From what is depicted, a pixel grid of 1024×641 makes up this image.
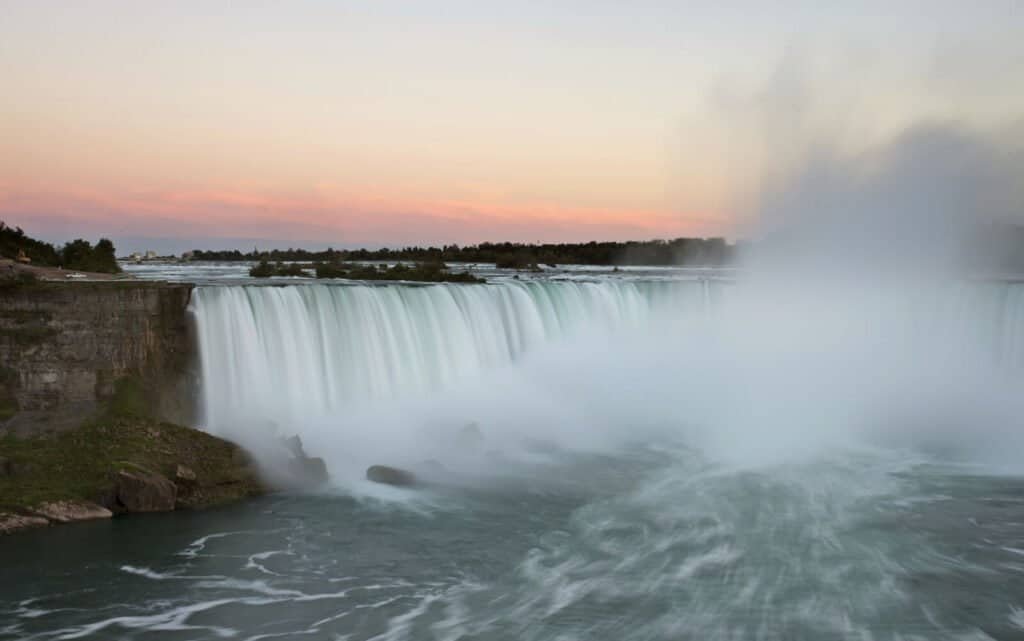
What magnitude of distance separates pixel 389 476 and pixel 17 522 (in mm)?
6067

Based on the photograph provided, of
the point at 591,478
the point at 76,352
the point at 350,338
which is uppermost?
the point at 76,352

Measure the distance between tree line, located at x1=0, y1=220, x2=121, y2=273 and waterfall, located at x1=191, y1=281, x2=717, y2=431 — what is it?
28.7ft

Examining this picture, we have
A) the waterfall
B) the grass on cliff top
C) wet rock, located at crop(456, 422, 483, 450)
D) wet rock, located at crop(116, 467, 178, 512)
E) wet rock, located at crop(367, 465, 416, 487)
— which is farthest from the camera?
wet rock, located at crop(456, 422, 483, 450)

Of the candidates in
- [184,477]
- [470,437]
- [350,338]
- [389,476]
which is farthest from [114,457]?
[470,437]

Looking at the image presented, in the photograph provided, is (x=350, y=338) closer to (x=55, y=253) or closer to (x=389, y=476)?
(x=389, y=476)

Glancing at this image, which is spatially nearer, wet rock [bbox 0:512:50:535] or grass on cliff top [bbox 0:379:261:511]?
wet rock [bbox 0:512:50:535]

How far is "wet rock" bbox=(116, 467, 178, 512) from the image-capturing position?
45.8ft

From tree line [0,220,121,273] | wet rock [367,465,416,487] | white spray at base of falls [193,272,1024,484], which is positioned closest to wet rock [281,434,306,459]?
white spray at base of falls [193,272,1024,484]

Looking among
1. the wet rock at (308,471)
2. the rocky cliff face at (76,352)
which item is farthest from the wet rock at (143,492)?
the wet rock at (308,471)

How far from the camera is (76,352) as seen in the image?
15812 mm

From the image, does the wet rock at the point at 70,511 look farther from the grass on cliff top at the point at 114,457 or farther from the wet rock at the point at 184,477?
the wet rock at the point at 184,477

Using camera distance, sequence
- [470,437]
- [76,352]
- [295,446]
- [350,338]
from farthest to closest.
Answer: [350,338] → [470,437] → [295,446] → [76,352]

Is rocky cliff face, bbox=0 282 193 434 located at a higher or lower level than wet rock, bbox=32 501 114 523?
higher

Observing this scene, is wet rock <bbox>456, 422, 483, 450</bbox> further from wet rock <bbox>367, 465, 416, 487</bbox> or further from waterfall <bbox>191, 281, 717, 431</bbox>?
wet rock <bbox>367, 465, 416, 487</bbox>
